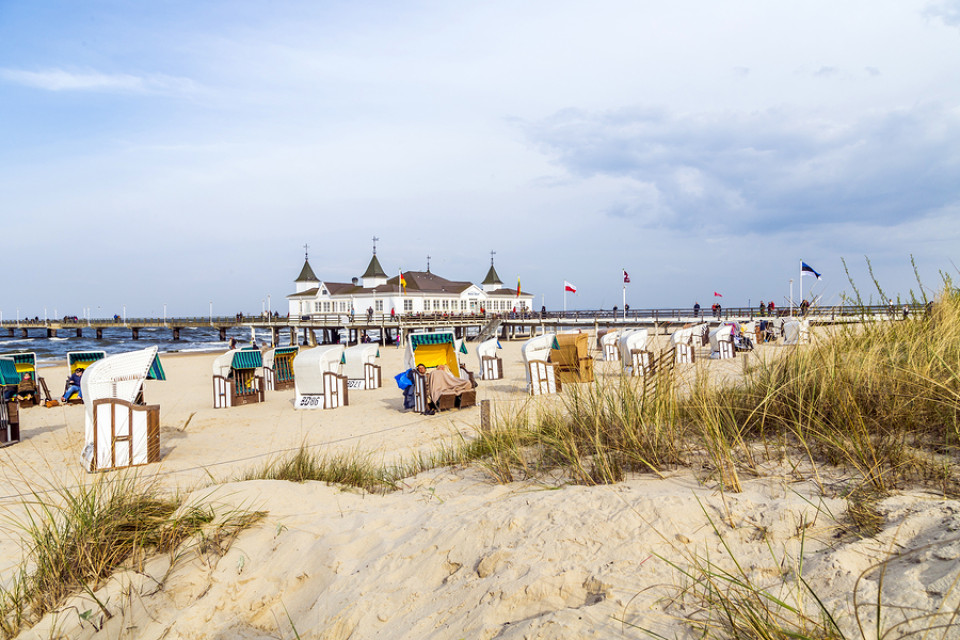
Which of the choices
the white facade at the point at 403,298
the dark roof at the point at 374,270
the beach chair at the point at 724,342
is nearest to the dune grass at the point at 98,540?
the beach chair at the point at 724,342

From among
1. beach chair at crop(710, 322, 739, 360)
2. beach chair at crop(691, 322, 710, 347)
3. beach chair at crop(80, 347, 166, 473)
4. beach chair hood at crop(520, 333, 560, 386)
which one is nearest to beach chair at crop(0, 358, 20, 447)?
beach chair at crop(80, 347, 166, 473)

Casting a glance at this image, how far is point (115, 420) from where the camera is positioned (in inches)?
293

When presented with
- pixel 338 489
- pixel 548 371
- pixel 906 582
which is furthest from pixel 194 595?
pixel 548 371

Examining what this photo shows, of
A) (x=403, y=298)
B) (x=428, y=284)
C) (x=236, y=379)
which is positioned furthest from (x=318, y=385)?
(x=428, y=284)

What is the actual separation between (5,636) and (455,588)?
2.38 m

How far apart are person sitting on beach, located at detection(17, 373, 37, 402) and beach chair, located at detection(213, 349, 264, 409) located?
15.8 ft

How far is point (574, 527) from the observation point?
9.57 feet

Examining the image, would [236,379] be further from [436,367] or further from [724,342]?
[724,342]

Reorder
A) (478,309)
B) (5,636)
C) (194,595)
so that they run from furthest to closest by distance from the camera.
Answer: (478,309), (194,595), (5,636)

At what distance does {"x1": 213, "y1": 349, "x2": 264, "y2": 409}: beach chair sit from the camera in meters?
13.8

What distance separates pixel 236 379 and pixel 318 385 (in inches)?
123

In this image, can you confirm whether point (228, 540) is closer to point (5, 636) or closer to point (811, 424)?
point (5, 636)

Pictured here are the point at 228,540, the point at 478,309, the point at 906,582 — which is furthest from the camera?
the point at 478,309

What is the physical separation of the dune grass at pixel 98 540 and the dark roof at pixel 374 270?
5663 cm
